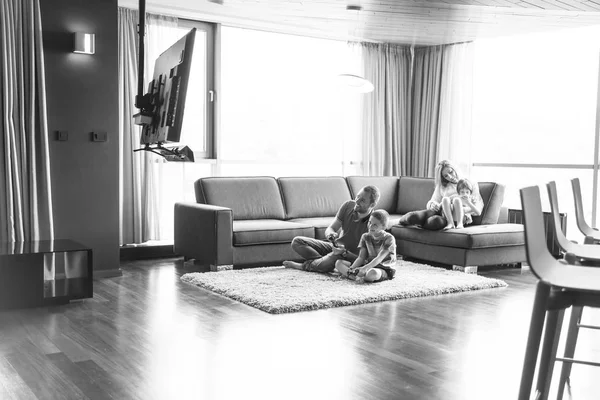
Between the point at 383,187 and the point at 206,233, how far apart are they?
2412mm

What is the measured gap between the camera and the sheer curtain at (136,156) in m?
6.14

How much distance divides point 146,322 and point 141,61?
155 centimetres

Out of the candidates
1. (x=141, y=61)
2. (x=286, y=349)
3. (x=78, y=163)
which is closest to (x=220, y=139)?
(x=78, y=163)

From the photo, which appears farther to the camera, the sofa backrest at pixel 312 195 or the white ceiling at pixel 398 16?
the sofa backrest at pixel 312 195

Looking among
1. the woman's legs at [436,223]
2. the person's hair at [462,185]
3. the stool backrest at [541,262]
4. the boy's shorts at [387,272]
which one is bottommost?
the boy's shorts at [387,272]

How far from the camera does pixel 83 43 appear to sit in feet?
16.6

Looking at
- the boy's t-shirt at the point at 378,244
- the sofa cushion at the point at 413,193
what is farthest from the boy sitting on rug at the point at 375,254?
the sofa cushion at the point at 413,193

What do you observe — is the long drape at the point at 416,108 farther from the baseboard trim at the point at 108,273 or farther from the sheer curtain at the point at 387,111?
the baseboard trim at the point at 108,273

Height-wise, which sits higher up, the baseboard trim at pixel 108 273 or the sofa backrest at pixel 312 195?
the sofa backrest at pixel 312 195

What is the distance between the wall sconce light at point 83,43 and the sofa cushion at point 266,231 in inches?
72.7

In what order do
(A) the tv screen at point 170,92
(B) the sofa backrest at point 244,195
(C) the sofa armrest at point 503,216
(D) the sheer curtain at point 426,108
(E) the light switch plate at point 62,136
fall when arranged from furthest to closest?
(D) the sheer curtain at point 426,108 < (C) the sofa armrest at point 503,216 < (B) the sofa backrest at point 244,195 < (E) the light switch plate at point 62,136 < (A) the tv screen at point 170,92

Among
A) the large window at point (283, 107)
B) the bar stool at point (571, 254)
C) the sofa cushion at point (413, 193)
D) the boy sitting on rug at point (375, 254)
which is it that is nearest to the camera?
the bar stool at point (571, 254)

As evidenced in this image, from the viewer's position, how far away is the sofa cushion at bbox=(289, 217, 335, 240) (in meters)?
6.02

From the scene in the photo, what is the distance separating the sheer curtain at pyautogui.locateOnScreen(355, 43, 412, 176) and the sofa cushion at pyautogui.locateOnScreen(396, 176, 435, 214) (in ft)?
2.41
